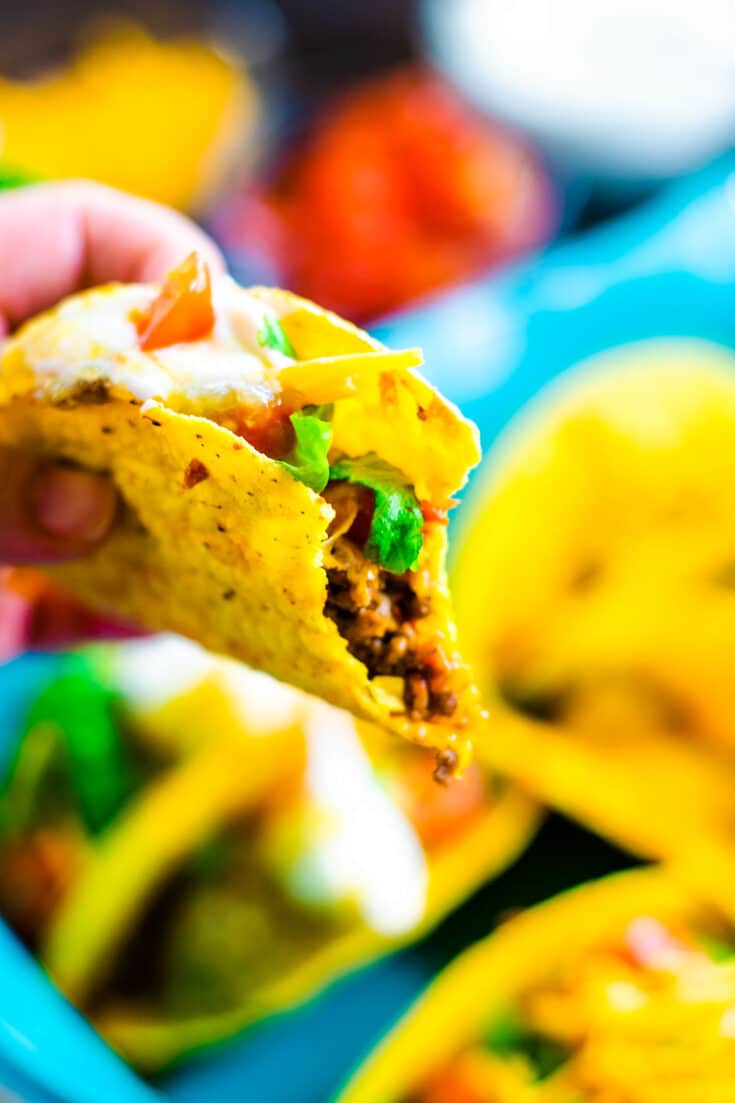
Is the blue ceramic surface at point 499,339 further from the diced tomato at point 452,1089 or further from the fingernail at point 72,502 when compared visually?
the fingernail at point 72,502

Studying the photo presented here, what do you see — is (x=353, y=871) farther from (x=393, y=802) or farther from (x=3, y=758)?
(x=3, y=758)

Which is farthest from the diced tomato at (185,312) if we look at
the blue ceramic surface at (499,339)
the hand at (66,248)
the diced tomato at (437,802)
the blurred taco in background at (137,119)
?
the blurred taco in background at (137,119)

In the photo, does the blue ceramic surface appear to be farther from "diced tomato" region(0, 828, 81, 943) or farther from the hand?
the hand

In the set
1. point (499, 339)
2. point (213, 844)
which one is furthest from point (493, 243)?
point (213, 844)

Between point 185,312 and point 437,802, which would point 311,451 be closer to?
point 185,312

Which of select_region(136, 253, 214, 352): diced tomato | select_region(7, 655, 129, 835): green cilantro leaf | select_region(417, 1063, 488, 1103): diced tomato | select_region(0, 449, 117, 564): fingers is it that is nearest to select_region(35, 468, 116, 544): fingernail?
select_region(0, 449, 117, 564): fingers

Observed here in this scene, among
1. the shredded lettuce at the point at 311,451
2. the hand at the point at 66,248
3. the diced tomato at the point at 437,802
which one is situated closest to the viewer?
the shredded lettuce at the point at 311,451

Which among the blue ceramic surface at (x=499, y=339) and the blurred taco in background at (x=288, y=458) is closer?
the blurred taco in background at (x=288, y=458)
